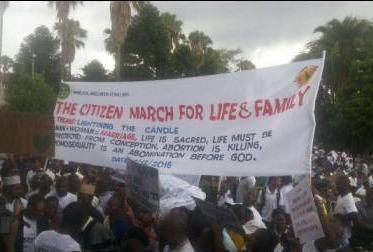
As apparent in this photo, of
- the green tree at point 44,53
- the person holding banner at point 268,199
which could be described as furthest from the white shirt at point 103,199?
the green tree at point 44,53

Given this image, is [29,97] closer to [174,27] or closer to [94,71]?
[174,27]

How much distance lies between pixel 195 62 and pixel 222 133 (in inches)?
1319

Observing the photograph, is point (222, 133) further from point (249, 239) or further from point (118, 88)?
point (118, 88)

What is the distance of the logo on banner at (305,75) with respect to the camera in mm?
5594

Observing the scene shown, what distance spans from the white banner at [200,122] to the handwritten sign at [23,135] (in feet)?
1.29

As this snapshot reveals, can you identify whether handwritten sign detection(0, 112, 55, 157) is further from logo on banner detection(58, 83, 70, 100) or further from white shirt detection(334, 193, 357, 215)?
white shirt detection(334, 193, 357, 215)

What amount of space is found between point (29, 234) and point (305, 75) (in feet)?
10.6

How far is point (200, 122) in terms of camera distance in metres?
6.44

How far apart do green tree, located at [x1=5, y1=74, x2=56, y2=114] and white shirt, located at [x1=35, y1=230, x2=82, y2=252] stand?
26.8 metres

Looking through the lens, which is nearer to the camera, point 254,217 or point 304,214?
point 304,214

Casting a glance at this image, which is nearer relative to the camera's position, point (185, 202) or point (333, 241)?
point (333, 241)

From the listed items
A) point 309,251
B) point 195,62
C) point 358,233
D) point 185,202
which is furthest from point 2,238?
point 195,62

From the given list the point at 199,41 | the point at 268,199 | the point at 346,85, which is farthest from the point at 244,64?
the point at 268,199

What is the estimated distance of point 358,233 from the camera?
6.91m
